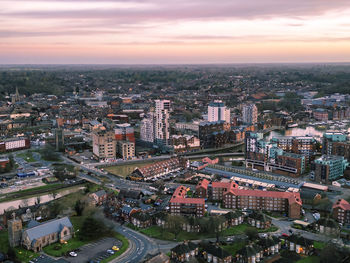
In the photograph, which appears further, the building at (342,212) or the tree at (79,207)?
the tree at (79,207)

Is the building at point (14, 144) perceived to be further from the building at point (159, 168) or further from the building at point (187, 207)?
the building at point (187, 207)

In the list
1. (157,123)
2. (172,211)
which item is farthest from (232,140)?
(172,211)

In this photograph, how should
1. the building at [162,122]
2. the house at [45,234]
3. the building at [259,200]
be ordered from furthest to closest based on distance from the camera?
1. the building at [162,122]
2. the building at [259,200]
3. the house at [45,234]

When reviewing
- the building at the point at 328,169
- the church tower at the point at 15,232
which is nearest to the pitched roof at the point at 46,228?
the church tower at the point at 15,232

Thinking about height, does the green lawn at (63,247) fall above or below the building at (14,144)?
below

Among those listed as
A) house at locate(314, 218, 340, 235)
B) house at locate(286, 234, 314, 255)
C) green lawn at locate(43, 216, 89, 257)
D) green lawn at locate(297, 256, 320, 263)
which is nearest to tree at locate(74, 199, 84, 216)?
green lawn at locate(43, 216, 89, 257)

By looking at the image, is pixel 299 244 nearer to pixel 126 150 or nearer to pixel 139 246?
pixel 139 246

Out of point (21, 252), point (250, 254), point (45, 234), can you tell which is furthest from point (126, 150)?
point (250, 254)

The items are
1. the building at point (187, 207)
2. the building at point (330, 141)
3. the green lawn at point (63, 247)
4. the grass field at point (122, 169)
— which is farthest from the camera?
the building at point (330, 141)

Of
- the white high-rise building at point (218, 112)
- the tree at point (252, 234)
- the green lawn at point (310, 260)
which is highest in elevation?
the white high-rise building at point (218, 112)
